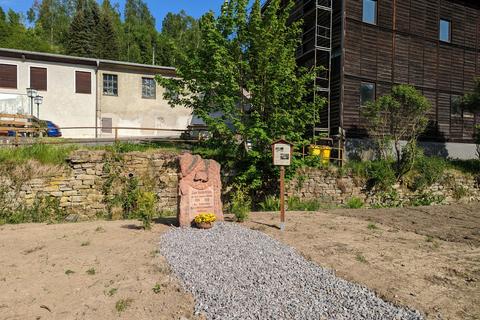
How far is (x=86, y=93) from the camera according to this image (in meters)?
26.3

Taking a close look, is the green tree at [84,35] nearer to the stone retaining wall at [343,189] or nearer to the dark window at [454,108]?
the stone retaining wall at [343,189]

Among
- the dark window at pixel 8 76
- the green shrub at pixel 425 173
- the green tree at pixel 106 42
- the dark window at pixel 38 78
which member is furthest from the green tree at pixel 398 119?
the green tree at pixel 106 42

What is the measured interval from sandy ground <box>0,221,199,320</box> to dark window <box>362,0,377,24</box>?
1749cm

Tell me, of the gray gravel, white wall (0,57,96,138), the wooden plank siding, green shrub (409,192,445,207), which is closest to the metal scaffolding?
the wooden plank siding

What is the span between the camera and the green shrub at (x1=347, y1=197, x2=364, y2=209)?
50.6ft

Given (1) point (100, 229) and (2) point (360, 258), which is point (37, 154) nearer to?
(1) point (100, 229)

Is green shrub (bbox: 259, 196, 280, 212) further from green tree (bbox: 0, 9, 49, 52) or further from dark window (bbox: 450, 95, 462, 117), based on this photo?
green tree (bbox: 0, 9, 49, 52)

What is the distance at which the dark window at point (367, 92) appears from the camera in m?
19.5

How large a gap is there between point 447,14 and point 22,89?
28.4 m

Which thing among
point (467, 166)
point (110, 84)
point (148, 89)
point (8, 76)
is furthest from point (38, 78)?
point (467, 166)

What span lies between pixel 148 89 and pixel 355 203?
62.7 ft

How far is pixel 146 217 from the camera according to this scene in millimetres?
8602

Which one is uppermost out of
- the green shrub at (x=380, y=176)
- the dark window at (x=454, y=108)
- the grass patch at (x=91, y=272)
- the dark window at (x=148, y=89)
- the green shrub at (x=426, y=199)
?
the dark window at (x=148, y=89)

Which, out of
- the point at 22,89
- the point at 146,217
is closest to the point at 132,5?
the point at 22,89
